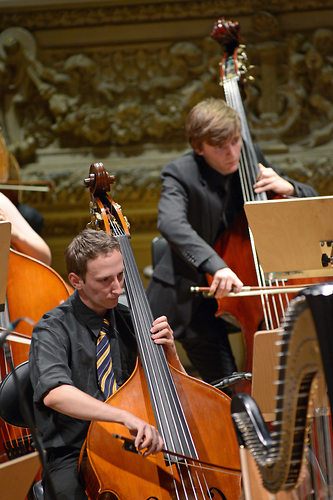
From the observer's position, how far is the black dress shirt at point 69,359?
1.34 metres

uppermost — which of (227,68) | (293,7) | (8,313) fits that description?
(293,7)

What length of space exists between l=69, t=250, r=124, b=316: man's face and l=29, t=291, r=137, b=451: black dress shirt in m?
0.04

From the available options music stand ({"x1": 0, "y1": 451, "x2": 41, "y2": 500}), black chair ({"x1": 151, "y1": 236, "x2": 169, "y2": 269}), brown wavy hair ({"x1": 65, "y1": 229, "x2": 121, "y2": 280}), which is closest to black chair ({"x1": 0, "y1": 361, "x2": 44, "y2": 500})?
brown wavy hair ({"x1": 65, "y1": 229, "x2": 121, "y2": 280})

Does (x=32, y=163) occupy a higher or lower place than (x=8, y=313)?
higher

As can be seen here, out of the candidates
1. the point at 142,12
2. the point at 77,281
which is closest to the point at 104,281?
the point at 77,281

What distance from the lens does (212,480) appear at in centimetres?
121

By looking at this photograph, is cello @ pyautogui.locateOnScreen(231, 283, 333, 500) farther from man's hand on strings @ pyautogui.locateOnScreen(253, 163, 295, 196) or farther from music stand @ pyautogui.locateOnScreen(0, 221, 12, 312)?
man's hand on strings @ pyautogui.locateOnScreen(253, 163, 295, 196)

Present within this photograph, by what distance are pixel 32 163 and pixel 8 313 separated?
1875 millimetres

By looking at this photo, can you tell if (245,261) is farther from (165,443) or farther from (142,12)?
(142,12)

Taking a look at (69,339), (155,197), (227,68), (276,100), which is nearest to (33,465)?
(69,339)

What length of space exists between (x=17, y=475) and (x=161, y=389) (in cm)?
54

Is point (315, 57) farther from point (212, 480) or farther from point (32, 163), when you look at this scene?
point (212, 480)

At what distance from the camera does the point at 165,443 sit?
1.23m

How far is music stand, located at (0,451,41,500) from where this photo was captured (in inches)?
31.7
